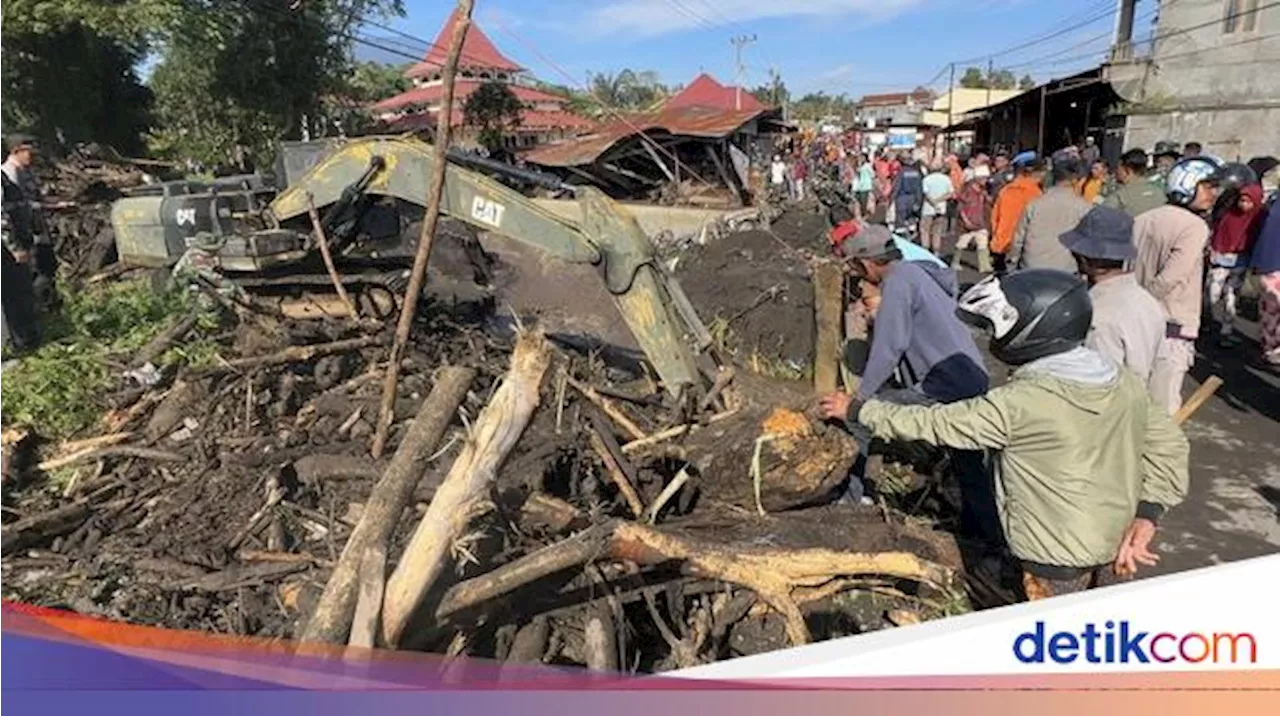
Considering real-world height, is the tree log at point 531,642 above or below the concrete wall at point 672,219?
below

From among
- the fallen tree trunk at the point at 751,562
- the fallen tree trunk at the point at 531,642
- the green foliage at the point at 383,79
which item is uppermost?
the green foliage at the point at 383,79

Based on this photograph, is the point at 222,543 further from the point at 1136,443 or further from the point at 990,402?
the point at 1136,443

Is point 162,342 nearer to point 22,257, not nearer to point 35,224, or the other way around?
point 22,257

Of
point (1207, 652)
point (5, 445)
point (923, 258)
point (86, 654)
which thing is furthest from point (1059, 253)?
point (5, 445)

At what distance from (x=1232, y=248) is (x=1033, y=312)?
22.8 ft

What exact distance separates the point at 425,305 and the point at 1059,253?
531 centimetres

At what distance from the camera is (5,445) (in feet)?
18.3

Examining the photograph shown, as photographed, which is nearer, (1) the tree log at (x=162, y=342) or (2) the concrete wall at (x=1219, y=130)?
(1) the tree log at (x=162, y=342)

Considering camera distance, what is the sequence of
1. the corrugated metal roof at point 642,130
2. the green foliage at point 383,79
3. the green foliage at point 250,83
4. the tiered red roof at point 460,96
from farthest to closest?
1. the green foliage at point 383,79
2. the tiered red roof at point 460,96
3. the green foliage at point 250,83
4. the corrugated metal roof at point 642,130

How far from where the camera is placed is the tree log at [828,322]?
5.63 metres

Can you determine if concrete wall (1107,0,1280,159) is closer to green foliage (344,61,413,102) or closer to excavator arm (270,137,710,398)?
excavator arm (270,137,710,398)

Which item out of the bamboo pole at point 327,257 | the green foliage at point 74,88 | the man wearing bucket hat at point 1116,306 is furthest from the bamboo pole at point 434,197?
the green foliage at point 74,88

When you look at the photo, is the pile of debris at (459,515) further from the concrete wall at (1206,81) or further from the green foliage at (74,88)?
the green foliage at (74,88)

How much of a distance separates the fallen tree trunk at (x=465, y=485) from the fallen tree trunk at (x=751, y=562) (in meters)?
0.39
